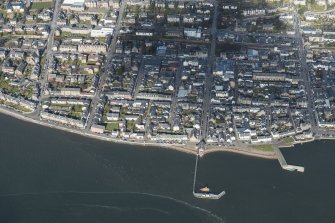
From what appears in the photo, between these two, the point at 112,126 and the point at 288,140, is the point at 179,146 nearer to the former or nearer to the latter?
the point at 112,126

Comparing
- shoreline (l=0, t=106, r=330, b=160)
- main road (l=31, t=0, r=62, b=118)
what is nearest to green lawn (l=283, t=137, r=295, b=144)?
shoreline (l=0, t=106, r=330, b=160)

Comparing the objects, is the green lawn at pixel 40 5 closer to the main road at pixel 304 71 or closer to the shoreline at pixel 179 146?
A: the shoreline at pixel 179 146

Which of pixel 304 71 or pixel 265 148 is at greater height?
pixel 304 71

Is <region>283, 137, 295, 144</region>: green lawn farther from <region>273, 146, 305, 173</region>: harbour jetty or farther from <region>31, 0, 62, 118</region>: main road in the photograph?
<region>31, 0, 62, 118</region>: main road

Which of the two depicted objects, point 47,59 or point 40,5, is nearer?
point 47,59

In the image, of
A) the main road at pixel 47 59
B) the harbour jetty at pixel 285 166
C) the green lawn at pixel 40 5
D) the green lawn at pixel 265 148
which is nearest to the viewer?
the harbour jetty at pixel 285 166

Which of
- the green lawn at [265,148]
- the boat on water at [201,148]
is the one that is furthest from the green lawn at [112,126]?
the green lawn at [265,148]

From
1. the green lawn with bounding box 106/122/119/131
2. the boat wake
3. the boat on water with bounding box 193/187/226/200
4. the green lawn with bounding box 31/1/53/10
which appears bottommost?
the boat wake

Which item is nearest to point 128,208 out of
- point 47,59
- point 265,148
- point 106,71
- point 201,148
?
point 201,148

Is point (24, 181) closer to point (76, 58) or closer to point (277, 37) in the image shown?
point (76, 58)

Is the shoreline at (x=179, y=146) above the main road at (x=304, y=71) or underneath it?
underneath

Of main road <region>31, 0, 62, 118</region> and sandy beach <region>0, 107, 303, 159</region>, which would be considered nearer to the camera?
sandy beach <region>0, 107, 303, 159</region>
